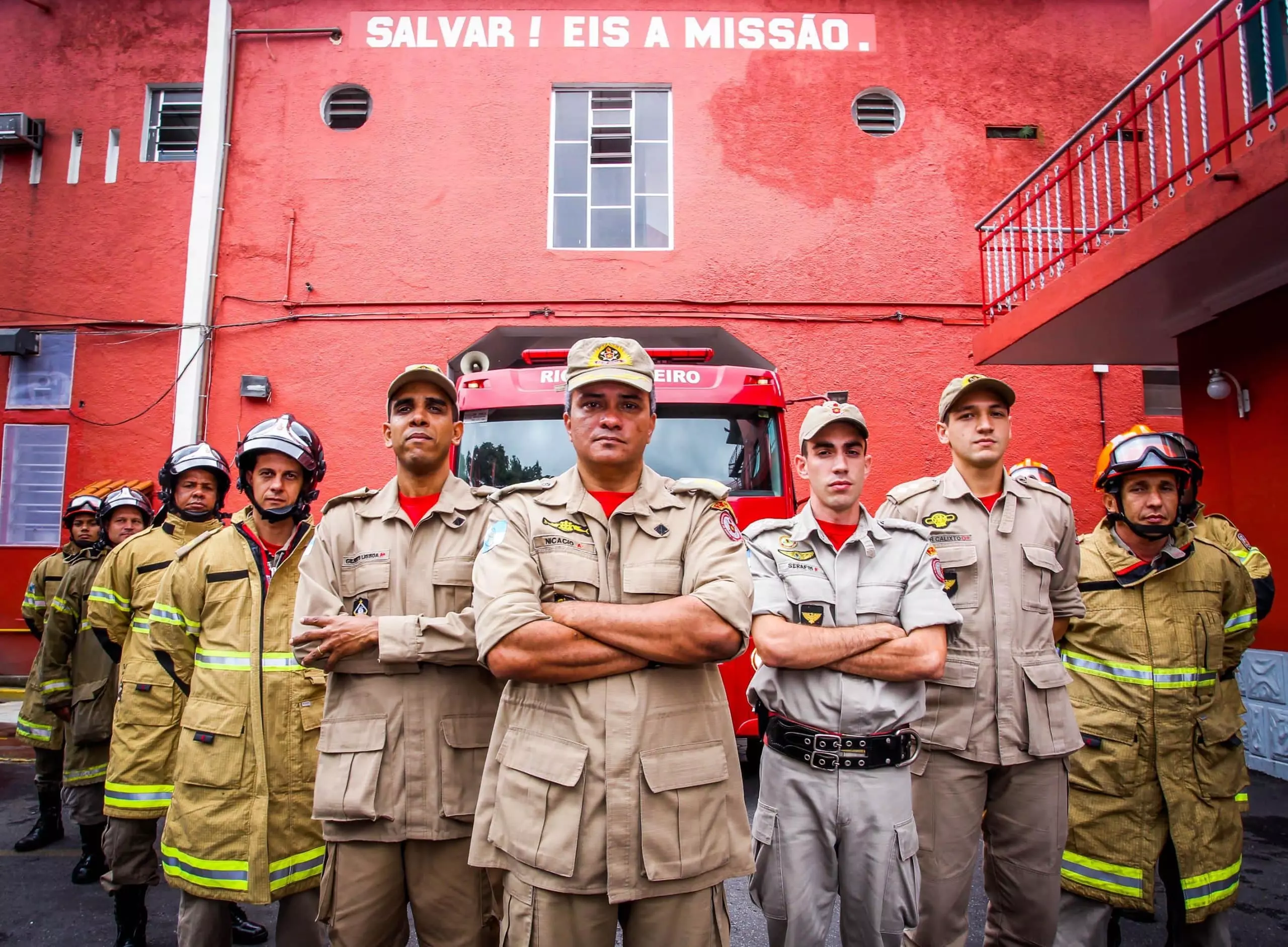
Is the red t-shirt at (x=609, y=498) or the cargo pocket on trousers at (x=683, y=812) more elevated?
the red t-shirt at (x=609, y=498)

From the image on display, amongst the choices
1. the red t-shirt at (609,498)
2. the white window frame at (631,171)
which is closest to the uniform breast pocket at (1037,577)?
the red t-shirt at (609,498)

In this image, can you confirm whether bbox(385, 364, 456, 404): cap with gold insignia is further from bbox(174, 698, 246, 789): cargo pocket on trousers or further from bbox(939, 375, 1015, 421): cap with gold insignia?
bbox(939, 375, 1015, 421): cap with gold insignia

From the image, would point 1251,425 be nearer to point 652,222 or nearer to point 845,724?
point 845,724

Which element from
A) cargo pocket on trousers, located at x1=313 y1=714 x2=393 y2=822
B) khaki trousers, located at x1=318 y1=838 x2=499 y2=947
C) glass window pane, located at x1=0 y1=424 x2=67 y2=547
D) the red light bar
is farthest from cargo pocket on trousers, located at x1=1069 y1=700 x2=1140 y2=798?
glass window pane, located at x1=0 y1=424 x2=67 y2=547

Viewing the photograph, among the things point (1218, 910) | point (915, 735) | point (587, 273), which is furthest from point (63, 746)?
point (587, 273)

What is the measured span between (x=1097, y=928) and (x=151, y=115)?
12434 mm

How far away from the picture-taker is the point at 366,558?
2.66 m

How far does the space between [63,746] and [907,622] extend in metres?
5.02

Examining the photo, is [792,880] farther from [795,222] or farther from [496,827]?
[795,222]

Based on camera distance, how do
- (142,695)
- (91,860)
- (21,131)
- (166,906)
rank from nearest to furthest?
(142,695) → (166,906) → (91,860) → (21,131)

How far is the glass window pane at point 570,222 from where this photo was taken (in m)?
9.65

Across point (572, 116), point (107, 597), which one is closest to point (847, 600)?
point (107, 597)

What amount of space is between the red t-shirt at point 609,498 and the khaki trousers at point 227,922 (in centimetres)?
184

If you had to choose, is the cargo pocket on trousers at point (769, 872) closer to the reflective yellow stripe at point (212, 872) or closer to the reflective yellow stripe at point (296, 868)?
the reflective yellow stripe at point (296, 868)
